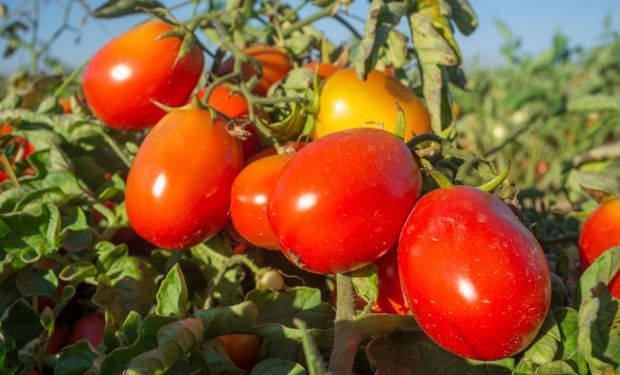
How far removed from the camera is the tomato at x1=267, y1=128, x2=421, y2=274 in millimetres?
725

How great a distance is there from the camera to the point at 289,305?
0.86 meters

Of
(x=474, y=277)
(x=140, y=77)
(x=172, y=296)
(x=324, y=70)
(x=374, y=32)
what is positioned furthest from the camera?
(x=324, y=70)

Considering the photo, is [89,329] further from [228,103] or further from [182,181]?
[228,103]

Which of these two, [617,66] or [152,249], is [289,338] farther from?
[617,66]

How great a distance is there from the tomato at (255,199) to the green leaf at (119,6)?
44 centimetres

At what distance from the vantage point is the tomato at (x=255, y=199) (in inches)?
33.6

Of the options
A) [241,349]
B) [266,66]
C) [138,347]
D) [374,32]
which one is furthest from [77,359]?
[266,66]

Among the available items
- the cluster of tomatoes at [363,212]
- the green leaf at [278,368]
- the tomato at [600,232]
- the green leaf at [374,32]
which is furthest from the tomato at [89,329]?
the tomato at [600,232]

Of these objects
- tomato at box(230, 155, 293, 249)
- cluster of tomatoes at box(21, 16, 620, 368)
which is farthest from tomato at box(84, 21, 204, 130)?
tomato at box(230, 155, 293, 249)

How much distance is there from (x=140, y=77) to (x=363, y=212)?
0.52 metres

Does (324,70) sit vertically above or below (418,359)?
above

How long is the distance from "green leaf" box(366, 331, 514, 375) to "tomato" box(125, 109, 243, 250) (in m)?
0.28

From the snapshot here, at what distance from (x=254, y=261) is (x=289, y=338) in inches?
9.9

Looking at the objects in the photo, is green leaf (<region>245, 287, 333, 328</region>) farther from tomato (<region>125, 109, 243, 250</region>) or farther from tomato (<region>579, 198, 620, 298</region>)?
tomato (<region>579, 198, 620, 298</region>)
